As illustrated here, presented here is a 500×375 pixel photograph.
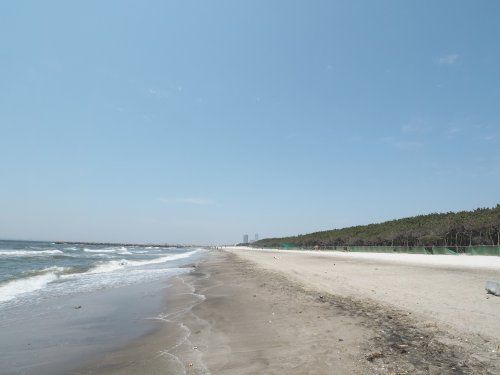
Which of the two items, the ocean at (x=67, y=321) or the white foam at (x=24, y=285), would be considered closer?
the ocean at (x=67, y=321)

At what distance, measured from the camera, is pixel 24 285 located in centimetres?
1873

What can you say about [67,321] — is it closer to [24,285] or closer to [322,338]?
[322,338]

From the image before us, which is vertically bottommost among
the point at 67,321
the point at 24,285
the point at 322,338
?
the point at 67,321

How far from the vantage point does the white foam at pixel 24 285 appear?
15.5 metres

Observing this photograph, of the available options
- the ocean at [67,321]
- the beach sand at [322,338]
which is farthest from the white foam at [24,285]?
the beach sand at [322,338]

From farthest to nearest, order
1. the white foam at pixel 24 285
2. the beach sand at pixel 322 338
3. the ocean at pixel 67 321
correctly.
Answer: the white foam at pixel 24 285
the ocean at pixel 67 321
the beach sand at pixel 322 338

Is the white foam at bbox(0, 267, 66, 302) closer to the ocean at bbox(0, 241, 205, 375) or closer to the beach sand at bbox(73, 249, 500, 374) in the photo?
the ocean at bbox(0, 241, 205, 375)

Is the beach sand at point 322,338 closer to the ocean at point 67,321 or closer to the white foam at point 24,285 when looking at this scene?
the ocean at point 67,321

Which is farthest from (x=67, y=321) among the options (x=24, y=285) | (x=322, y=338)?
(x=24, y=285)

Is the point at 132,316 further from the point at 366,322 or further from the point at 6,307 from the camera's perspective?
the point at 366,322

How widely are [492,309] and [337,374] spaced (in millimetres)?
6343

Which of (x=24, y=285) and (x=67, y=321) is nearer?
(x=67, y=321)

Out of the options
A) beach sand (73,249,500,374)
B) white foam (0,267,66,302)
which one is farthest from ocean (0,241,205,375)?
beach sand (73,249,500,374)

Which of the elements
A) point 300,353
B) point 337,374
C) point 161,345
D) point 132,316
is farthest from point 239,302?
point 337,374
